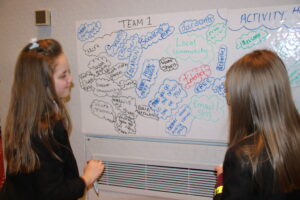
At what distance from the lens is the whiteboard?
1647 mm

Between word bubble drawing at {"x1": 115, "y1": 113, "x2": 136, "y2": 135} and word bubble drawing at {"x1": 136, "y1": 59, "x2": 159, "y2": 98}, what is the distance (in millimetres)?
206

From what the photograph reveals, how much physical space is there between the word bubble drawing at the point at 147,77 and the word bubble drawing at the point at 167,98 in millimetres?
78

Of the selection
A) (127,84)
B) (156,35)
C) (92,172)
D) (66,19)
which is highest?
(66,19)

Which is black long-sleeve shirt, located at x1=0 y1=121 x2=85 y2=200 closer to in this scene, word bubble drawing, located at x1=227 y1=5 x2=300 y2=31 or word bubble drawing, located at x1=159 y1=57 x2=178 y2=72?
word bubble drawing, located at x1=159 y1=57 x2=178 y2=72

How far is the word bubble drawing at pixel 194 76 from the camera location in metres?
1.78

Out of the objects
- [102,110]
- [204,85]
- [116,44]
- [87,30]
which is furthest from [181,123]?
[87,30]

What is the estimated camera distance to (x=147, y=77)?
1.91 m

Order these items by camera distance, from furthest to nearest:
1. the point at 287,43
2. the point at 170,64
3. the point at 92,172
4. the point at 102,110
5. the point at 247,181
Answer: the point at 102,110
the point at 170,64
the point at 287,43
the point at 92,172
the point at 247,181

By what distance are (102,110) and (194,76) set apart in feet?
2.52

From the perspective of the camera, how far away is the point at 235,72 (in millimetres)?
1007

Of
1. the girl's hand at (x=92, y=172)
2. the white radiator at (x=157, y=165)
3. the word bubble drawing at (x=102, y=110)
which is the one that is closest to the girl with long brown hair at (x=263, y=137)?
the girl's hand at (x=92, y=172)

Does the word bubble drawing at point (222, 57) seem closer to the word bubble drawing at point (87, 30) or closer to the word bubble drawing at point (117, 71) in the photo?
the word bubble drawing at point (117, 71)

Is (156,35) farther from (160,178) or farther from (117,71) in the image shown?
(160,178)

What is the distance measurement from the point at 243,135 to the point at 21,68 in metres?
0.99
